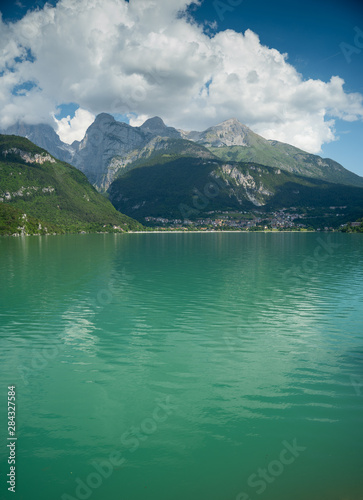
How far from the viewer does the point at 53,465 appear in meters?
10.4

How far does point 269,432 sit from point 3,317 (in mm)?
22718

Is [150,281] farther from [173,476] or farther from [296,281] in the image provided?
[173,476]

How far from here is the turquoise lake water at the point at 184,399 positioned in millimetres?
9820

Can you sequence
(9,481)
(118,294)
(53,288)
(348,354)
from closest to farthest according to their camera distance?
(9,481) < (348,354) < (118,294) < (53,288)

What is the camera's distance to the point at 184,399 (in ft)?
46.8

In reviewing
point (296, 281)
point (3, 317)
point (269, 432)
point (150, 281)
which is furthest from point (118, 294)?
point (269, 432)

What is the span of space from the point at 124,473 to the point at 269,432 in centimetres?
520

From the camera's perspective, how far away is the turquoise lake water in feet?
32.2

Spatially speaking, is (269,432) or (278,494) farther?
(269,432)

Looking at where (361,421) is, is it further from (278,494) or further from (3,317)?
(3,317)

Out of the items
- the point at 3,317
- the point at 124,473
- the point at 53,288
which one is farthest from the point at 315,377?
the point at 53,288

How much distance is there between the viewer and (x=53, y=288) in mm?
38656

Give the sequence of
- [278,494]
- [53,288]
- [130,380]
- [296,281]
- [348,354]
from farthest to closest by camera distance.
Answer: [296,281], [53,288], [348,354], [130,380], [278,494]

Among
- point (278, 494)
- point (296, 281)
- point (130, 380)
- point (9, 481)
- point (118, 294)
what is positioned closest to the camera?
point (278, 494)
